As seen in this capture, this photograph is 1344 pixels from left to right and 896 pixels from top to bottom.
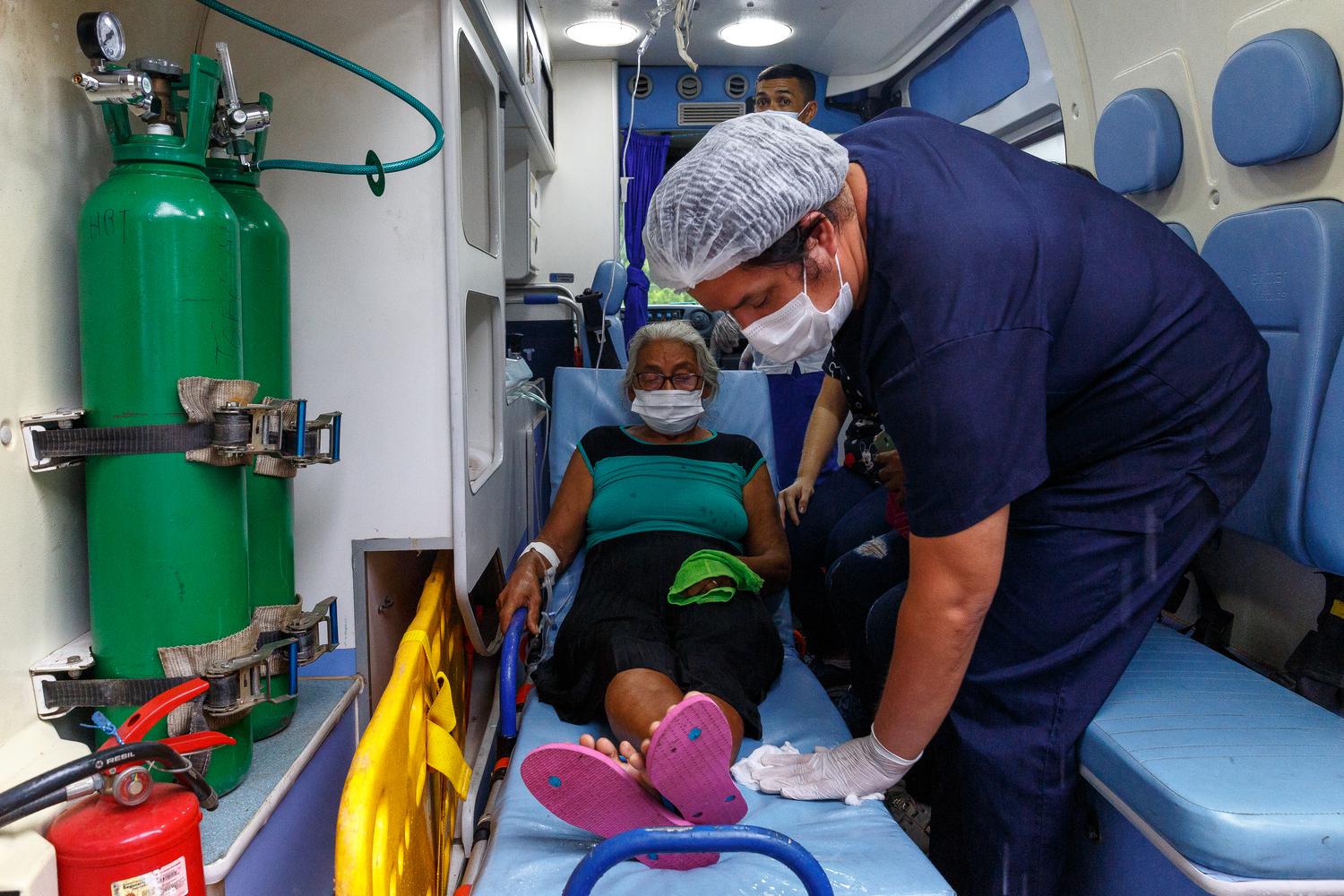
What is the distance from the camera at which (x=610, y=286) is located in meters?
3.84

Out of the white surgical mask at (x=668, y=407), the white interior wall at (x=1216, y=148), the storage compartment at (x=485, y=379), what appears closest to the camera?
the white interior wall at (x=1216, y=148)

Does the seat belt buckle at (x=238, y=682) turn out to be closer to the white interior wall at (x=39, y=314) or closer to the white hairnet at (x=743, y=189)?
the white interior wall at (x=39, y=314)

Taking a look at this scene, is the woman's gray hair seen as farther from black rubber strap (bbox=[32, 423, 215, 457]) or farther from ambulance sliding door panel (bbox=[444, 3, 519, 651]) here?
black rubber strap (bbox=[32, 423, 215, 457])

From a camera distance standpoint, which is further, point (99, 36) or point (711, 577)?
point (711, 577)

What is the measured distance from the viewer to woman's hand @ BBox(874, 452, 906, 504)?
84.9 inches

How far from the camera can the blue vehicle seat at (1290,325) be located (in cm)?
152

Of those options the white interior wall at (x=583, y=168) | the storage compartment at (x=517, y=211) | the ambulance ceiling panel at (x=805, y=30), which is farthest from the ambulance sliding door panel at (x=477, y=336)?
the white interior wall at (x=583, y=168)

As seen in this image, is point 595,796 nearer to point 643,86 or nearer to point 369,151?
point 369,151

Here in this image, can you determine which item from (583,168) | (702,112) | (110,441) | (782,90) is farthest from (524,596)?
(702,112)

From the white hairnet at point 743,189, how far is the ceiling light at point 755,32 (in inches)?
152

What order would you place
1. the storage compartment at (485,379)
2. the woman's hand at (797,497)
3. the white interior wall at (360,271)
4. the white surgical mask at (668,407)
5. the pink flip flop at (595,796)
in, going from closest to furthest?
the pink flip flop at (595,796), the white interior wall at (360,271), the storage compartment at (485,379), the white surgical mask at (668,407), the woman's hand at (797,497)

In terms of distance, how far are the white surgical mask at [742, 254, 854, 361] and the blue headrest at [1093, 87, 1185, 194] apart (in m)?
1.25

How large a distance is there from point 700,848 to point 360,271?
1.14 metres

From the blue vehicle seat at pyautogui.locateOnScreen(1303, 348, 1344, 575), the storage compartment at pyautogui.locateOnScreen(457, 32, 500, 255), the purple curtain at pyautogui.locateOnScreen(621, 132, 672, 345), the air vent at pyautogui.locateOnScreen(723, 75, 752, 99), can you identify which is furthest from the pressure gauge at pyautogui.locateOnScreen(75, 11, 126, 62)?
the air vent at pyautogui.locateOnScreen(723, 75, 752, 99)
